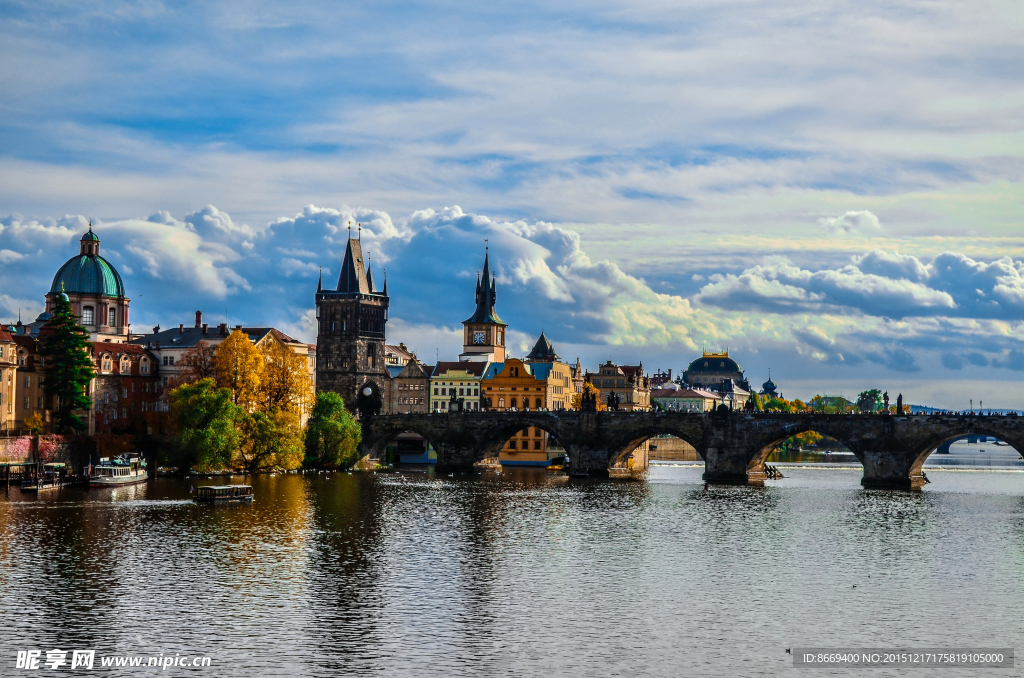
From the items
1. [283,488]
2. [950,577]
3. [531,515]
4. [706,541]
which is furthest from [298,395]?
[950,577]

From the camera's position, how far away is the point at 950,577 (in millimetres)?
65312

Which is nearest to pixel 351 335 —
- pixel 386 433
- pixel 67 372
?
pixel 386 433

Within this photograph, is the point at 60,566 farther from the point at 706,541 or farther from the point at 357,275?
the point at 357,275

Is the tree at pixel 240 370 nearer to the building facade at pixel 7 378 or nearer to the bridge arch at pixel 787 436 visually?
the building facade at pixel 7 378

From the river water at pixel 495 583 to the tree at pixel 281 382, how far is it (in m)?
28.8

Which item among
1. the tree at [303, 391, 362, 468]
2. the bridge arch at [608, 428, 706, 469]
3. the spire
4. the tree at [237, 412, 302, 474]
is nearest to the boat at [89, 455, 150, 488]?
the tree at [237, 412, 302, 474]

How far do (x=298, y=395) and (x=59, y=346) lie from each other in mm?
23923

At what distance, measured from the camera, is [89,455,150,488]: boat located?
111 m

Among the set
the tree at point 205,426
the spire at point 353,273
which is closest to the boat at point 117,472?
the tree at point 205,426

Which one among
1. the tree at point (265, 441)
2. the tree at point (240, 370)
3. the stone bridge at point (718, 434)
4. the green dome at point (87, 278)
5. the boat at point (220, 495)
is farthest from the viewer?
the green dome at point (87, 278)

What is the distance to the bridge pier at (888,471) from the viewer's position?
126m

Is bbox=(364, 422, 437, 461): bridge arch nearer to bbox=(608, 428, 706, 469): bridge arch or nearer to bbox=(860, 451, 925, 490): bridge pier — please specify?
bbox=(608, 428, 706, 469): bridge arch

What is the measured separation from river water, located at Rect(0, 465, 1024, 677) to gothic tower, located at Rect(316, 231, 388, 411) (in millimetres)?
76251

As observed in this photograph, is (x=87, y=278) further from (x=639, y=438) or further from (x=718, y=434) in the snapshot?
(x=718, y=434)
